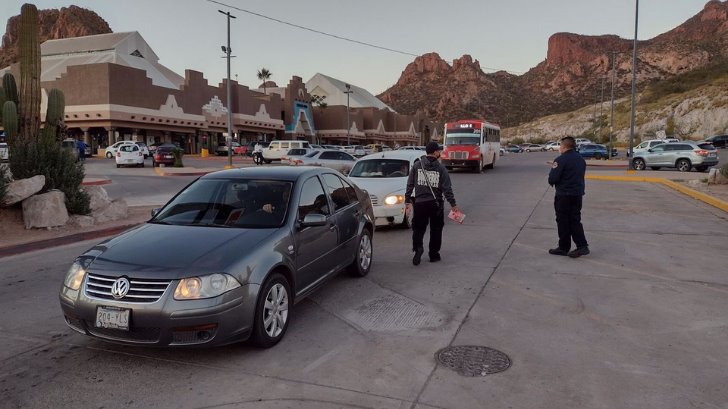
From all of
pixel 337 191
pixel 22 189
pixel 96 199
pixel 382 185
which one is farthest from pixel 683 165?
pixel 22 189

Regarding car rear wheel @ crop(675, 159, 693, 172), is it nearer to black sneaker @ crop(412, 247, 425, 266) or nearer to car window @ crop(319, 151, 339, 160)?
car window @ crop(319, 151, 339, 160)

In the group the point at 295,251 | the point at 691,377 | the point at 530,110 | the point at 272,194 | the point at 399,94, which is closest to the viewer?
the point at 691,377

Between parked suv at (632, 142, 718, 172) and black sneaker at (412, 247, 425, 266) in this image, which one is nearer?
black sneaker at (412, 247, 425, 266)

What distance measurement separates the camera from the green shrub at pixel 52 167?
10914 mm

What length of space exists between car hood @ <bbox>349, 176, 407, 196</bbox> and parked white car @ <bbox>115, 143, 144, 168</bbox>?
26.7 m

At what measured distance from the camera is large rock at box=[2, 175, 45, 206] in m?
9.98

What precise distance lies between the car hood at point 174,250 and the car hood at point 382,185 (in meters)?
5.62

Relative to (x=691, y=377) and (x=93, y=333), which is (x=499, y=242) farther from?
(x=93, y=333)

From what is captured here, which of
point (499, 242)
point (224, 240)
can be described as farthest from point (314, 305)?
point (499, 242)

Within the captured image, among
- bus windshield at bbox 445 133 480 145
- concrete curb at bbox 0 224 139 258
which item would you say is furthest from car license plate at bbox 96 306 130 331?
bus windshield at bbox 445 133 480 145

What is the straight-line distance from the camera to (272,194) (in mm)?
5340

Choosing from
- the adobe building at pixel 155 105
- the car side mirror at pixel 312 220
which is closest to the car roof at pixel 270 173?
the car side mirror at pixel 312 220

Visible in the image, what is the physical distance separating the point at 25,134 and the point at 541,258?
1116cm

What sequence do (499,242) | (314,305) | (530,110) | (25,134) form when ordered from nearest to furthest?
(314,305), (499,242), (25,134), (530,110)
